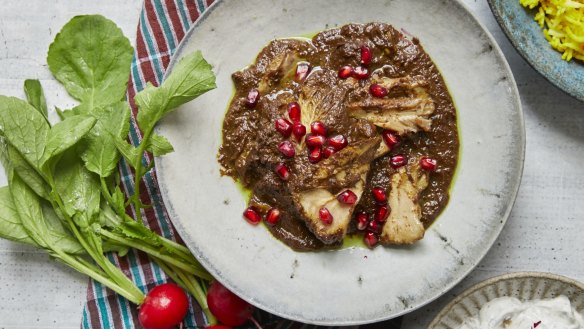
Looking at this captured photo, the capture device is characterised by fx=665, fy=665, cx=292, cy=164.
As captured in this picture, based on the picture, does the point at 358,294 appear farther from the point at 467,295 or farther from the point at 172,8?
the point at 172,8

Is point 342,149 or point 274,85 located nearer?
point 342,149

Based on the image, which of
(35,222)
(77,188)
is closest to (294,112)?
(77,188)

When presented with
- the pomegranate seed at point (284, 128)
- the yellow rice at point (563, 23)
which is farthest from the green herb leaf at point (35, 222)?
the yellow rice at point (563, 23)

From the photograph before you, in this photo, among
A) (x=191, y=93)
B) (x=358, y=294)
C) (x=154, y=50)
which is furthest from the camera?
(x=154, y=50)

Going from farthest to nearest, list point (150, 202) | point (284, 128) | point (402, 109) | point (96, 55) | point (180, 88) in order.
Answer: point (150, 202), point (96, 55), point (402, 109), point (284, 128), point (180, 88)

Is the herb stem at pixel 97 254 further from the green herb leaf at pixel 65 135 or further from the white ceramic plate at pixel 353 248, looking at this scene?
the white ceramic plate at pixel 353 248

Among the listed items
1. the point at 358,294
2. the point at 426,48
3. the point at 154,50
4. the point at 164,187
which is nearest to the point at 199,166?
the point at 164,187

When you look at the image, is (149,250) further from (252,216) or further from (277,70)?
(277,70)

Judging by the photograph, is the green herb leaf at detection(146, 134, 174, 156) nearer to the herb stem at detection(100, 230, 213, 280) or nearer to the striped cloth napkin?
the striped cloth napkin
